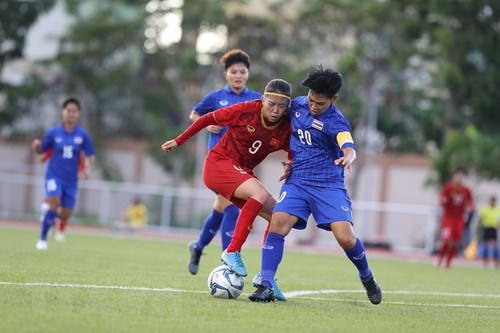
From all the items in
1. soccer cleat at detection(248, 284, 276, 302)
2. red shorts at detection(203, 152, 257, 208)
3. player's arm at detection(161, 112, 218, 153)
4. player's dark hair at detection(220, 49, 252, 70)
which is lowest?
soccer cleat at detection(248, 284, 276, 302)

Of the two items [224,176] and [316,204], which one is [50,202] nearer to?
[224,176]

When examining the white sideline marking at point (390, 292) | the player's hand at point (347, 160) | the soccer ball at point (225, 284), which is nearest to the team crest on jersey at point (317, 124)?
the player's hand at point (347, 160)

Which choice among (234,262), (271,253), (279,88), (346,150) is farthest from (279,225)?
(279,88)

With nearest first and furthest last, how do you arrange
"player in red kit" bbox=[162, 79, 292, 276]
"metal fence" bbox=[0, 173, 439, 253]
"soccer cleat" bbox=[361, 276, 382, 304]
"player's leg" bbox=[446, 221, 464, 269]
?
"player in red kit" bbox=[162, 79, 292, 276]
"soccer cleat" bbox=[361, 276, 382, 304]
"player's leg" bbox=[446, 221, 464, 269]
"metal fence" bbox=[0, 173, 439, 253]

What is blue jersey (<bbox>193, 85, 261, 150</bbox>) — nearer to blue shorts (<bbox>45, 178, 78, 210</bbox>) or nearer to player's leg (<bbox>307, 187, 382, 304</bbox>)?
player's leg (<bbox>307, 187, 382, 304</bbox>)

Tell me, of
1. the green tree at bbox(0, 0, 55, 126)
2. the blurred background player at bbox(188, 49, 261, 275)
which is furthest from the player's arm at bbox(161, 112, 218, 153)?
the green tree at bbox(0, 0, 55, 126)

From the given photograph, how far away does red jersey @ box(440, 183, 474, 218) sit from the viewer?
20.6 m

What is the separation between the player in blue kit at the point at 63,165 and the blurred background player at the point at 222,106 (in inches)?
187

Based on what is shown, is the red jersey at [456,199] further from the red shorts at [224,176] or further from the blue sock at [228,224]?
the red shorts at [224,176]

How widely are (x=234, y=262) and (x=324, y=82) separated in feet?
5.56

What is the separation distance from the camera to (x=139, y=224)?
34.1 meters

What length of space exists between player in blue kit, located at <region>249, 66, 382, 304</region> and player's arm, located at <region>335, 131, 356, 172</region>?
0.01 meters

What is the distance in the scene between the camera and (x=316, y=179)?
9.45m

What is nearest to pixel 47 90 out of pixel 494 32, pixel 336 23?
pixel 336 23
